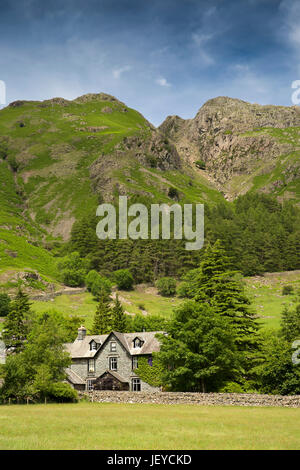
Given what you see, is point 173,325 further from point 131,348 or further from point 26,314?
point 26,314

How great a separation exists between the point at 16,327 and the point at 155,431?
4935 cm

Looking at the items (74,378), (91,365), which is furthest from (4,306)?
(74,378)

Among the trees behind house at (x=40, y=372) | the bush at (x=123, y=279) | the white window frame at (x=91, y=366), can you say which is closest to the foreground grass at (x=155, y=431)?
the trees behind house at (x=40, y=372)

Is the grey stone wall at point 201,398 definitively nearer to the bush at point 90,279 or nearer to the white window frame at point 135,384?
the white window frame at point 135,384

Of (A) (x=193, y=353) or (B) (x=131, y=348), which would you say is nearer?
(A) (x=193, y=353)

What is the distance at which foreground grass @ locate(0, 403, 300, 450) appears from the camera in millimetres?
17594

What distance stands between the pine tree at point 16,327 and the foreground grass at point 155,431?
1461 inches

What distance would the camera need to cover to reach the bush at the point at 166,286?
115 m

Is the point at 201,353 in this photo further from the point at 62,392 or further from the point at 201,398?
the point at 62,392

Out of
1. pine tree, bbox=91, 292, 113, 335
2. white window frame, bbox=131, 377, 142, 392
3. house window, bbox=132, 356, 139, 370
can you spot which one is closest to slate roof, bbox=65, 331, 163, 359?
house window, bbox=132, 356, 139, 370

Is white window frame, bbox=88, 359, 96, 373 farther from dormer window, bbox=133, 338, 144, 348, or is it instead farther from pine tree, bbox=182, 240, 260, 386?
pine tree, bbox=182, 240, 260, 386

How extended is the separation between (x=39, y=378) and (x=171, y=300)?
2720 inches
